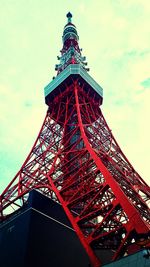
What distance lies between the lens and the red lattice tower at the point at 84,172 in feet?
30.2

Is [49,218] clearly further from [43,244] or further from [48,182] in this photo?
[48,182]

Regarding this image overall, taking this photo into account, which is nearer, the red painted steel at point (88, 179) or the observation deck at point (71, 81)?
the red painted steel at point (88, 179)

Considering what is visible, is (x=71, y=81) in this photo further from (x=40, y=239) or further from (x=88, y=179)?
(x=40, y=239)

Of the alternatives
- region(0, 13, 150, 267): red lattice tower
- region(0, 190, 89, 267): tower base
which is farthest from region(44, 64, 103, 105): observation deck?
region(0, 190, 89, 267): tower base

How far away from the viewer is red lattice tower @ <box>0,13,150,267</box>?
920cm

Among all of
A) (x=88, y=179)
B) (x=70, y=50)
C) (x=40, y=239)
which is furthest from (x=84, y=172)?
(x=70, y=50)

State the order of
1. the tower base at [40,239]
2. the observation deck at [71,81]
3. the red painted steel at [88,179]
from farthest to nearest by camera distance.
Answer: the observation deck at [71,81] < the tower base at [40,239] < the red painted steel at [88,179]

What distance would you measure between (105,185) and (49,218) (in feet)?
10.8

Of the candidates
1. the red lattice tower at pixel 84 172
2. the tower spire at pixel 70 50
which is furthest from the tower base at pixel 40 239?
the tower spire at pixel 70 50

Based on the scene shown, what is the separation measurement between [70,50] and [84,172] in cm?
1729

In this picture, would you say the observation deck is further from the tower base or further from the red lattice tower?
the tower base

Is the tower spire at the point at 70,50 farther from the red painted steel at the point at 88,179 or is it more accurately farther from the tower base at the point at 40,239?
the tower base at the point at 40,239

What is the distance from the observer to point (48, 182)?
50.1 feet

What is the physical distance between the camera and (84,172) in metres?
13.9
